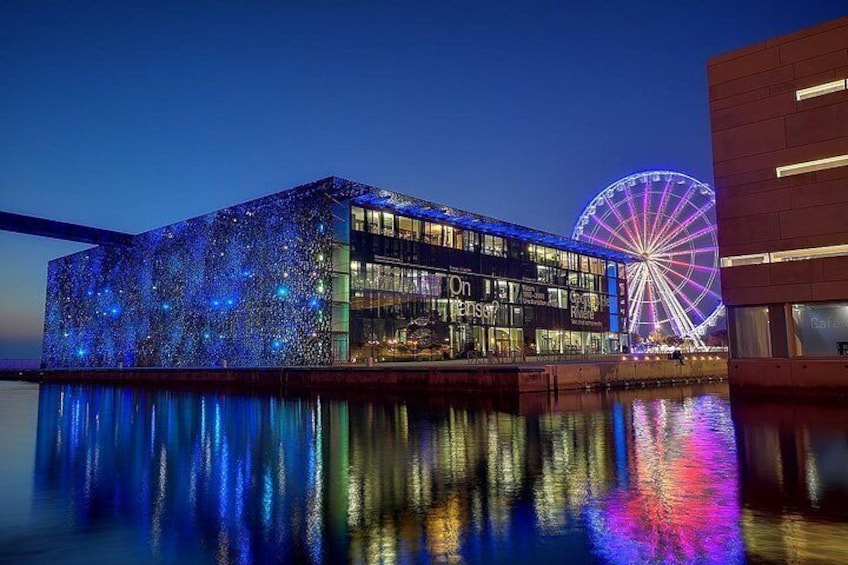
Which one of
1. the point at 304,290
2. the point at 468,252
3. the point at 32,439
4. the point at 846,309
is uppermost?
the point at 468,252

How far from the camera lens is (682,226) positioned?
2359 inches

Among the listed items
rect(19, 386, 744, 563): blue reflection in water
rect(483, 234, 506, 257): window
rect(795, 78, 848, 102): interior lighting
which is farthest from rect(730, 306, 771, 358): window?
rect(483, 234, 506, 257): window

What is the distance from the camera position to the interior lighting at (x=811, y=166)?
1256 inches

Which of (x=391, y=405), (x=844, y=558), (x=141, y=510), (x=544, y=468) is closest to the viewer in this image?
(x=844, y=558)

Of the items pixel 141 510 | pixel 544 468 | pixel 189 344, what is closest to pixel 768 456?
pixel 544 468

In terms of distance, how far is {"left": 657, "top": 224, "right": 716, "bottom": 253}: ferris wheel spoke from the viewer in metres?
58.3

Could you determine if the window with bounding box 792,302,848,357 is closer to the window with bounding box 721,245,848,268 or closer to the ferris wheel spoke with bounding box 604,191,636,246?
the window with bounding box 721,245,848,268

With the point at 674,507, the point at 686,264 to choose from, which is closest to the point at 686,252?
the point at 686,264

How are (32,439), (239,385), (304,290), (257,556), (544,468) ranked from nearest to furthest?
(257,556), (544,468), (32,439), (239,385), (304,290)

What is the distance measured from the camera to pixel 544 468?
13523 mm

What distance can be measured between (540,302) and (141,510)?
6872 cm

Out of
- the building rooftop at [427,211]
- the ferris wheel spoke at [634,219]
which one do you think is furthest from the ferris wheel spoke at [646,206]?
the building rooftop at [427,211]

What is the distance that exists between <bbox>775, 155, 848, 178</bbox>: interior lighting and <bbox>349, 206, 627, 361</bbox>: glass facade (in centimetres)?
3422

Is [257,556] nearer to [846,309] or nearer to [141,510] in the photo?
[141,510]
